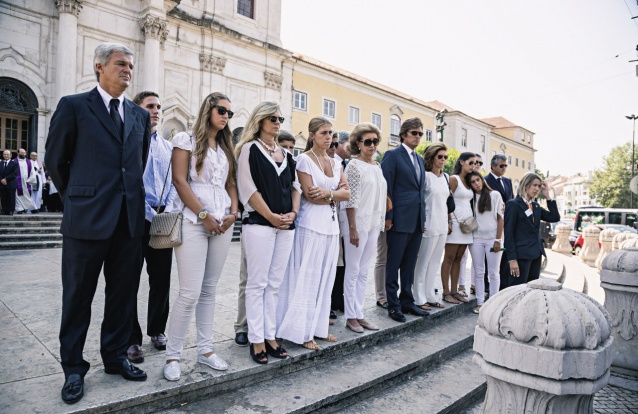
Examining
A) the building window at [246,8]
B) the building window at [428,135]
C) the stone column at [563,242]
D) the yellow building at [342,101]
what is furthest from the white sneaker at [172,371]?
the building window at [428,135]

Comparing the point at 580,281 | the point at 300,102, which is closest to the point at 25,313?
the point at 580,281

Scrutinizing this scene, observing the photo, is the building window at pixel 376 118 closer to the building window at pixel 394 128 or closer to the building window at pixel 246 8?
the building window at pixel 394 128

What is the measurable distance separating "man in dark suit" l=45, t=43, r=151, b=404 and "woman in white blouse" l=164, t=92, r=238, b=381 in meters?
0.30

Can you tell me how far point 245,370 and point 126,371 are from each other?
2.74ft

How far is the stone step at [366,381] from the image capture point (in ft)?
9.78

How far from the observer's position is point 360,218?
453cm

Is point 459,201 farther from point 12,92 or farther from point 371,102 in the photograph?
point 371,102

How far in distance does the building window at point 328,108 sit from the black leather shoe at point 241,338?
94.3ft

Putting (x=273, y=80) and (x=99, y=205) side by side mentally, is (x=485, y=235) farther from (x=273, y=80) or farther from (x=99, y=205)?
(x=273, y=80)

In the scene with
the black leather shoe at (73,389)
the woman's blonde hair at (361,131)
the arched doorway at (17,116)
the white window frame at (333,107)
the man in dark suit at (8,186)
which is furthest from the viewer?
the white window frame at (333,107)

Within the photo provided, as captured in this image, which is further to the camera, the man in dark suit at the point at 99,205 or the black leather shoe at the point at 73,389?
the man in dark suit at the point at 99,205

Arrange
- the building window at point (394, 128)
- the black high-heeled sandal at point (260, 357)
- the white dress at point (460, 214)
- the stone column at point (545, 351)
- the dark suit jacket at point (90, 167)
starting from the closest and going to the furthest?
the stone column at point (545, 351), the dark suit jacket at point (90, 167), the black high-heeled sandal at point (260, 357), the white dress at point (460, 214), the building window at point (394, 128)

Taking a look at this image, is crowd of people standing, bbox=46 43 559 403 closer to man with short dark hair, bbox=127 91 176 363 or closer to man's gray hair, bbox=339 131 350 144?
man with short dark hair, bbox=127 91 176 363

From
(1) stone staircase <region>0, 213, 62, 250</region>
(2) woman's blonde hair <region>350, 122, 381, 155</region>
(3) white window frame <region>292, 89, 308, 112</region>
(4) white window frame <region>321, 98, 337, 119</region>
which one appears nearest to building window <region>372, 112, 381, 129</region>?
(4) white window frame <region>321, 98, 337, 119</region>
